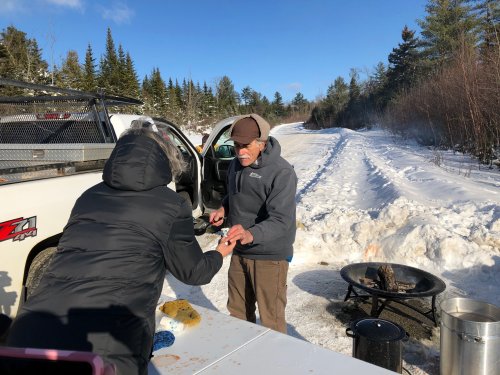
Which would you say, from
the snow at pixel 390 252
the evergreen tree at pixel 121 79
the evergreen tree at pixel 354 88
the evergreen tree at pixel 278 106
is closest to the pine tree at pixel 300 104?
the evergreen tree at pixel 278 106

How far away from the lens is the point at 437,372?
3551 mm

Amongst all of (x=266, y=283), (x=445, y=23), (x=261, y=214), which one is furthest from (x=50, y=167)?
(x=445, y=23)

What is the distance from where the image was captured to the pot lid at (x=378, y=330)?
3.06m

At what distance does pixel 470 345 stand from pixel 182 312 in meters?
2.14

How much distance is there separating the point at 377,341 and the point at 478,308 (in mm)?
1065

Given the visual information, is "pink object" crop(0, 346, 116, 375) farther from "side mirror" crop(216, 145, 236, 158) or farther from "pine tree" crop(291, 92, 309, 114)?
"pine tree" crop(291, 92, 309, 114)

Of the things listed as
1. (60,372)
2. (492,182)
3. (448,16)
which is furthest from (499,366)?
(448,16)

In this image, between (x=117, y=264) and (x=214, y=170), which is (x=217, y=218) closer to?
(x=117, y=264)

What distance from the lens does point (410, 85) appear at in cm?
3872

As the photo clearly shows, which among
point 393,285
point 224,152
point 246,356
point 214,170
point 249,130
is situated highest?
point 249,130

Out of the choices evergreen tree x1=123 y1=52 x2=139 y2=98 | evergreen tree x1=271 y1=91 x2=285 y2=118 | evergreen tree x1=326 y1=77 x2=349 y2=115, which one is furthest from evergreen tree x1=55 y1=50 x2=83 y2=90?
evergreen tree x1=271 y1=91 x2=285 y2=118

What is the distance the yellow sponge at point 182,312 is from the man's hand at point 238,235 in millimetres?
614

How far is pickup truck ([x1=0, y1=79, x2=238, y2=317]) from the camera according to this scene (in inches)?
124

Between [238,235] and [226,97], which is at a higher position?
[226,97]
